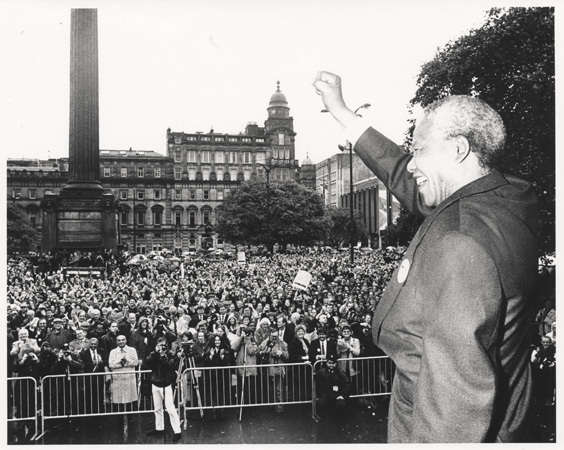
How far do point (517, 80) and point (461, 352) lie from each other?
38.7 ft

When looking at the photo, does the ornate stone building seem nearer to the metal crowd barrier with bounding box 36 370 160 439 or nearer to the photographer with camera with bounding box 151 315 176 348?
the photographer with camera with bounding box 151 315 176 348

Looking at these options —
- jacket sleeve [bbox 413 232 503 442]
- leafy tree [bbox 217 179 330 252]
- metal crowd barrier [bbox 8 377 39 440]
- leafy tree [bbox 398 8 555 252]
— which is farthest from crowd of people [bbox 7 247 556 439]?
leafy tree [bbox 217 179 330 252]

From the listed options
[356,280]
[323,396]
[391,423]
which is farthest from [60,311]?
[391,423]

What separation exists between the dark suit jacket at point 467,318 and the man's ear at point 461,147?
93mm

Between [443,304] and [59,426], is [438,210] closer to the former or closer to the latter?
[443,304]

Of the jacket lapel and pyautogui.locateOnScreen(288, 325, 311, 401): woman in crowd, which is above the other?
the jacket lapel

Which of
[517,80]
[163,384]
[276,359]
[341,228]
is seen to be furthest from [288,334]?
[341,228]

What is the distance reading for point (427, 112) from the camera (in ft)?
5.39

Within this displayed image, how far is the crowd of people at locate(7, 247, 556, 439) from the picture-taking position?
8.45 m

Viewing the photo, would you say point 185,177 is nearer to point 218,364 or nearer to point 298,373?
point 218,364

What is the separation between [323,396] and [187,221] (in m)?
58.9

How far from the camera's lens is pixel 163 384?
25.4 ft

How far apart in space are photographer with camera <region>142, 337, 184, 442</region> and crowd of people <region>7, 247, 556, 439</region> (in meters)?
0.02

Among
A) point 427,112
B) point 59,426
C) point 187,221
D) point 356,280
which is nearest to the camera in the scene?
point 427,112
